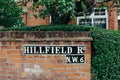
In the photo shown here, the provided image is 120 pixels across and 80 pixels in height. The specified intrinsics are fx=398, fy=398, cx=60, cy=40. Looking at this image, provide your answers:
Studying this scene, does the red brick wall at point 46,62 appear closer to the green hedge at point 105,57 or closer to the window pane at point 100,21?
the green hedge at point 105,57

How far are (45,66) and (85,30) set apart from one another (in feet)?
4.67

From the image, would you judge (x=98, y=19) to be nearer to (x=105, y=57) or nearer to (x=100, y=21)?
(x=100, y=21)

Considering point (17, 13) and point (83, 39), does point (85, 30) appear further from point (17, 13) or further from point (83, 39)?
point (17, 13)

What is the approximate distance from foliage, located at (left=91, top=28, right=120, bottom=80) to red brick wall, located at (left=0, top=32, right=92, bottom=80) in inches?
11.5

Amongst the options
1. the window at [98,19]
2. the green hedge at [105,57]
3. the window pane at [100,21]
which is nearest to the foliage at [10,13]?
the green hedge at [105,57]

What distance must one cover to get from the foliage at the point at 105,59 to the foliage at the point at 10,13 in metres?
4.32

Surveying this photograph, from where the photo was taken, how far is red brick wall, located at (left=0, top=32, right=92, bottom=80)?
8.62m

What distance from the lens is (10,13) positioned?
1355 centimetres

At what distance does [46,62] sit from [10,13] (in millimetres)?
5301

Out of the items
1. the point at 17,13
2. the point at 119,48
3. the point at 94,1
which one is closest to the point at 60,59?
the point at 119,48

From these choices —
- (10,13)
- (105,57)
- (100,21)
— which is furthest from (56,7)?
(100,21)

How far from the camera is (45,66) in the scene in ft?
28.3

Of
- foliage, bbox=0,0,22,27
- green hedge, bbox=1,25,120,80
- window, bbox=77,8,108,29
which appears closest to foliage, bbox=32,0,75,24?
green hedge, bbox=1,25,120,80

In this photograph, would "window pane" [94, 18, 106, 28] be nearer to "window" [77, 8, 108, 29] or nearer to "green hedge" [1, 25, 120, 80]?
"window" [77, 8, 108, 29]
